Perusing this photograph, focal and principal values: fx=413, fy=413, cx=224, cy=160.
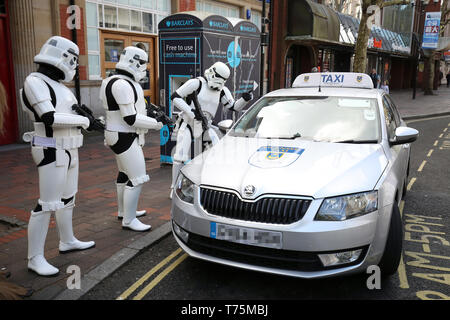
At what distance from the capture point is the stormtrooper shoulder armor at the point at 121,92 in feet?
13.8

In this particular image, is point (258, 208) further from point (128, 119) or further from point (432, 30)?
point (432, 30)

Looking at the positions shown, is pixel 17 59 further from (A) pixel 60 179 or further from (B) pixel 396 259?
(B) pixel 396 259

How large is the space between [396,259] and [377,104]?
1.83 metres

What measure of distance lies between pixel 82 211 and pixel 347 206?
3.55 meters

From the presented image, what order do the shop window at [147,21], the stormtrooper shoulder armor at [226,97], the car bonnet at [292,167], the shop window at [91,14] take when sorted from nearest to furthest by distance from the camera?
the car bonnet at [292,167], the stormtrooper shoulder armor at [226,97], the shop window at [91,14], the shop window at [147,21]

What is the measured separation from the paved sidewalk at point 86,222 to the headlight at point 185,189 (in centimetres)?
88

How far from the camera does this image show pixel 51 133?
11.8 feet

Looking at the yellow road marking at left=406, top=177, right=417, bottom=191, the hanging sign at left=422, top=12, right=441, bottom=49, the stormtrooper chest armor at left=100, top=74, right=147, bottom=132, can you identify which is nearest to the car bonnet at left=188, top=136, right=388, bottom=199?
the stormtrooper chest armor at left=100, top=74, right=147, bottom=132

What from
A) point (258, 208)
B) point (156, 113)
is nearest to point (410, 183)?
point (156, 113)

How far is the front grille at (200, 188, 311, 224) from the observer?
3.06 meters

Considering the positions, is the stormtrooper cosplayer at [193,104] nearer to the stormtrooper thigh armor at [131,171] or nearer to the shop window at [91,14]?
the stormtrooper thigh armor at [131,171]

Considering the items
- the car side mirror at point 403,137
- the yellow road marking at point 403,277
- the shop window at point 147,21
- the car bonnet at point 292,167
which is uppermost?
the shop window at point 147,21

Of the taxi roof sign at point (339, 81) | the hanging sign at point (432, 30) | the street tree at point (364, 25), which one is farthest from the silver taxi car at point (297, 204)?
the hanging sign at point (432, 30)

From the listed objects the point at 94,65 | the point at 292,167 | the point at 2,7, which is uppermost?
the point at 2,7
